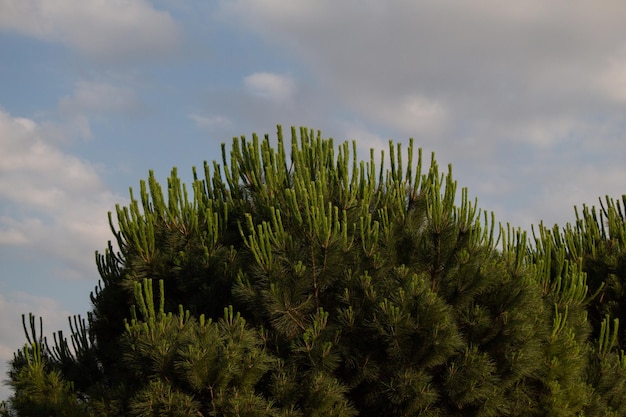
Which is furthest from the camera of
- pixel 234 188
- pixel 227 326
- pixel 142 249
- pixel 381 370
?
pixel 234 188

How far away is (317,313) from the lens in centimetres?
1073

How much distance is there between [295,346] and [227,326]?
1.10 metres

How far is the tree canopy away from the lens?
9883 mm

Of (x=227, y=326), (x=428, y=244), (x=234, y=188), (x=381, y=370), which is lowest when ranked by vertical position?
(x=381, y=370)

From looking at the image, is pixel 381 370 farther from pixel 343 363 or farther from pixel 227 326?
pixel 227 326

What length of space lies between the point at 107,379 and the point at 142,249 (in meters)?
2.44

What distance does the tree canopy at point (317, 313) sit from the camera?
988 cm

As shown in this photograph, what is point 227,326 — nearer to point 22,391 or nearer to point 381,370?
point 381,370

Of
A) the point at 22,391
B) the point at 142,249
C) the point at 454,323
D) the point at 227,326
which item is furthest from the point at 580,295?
the point at 22,391

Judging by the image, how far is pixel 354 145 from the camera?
1260cm

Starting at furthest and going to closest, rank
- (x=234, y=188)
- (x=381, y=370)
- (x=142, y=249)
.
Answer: (x=234, y=188) → (x=142, y=249) → (x=381, y=370)

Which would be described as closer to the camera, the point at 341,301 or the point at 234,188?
the point at 341,301

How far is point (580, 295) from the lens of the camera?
44.1ft

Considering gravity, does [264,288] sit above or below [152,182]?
below
